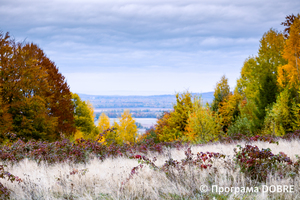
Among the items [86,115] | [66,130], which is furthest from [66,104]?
[86,115]

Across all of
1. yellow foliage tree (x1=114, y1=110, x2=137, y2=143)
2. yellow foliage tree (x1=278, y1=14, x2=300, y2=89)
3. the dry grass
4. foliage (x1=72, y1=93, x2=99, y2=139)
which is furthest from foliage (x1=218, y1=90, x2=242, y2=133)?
the dry grass

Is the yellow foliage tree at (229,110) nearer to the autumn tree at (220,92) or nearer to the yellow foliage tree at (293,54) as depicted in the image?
the autumn tree at (220,92)

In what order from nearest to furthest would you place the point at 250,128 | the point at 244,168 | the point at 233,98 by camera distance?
the point at 244,168
the point at 250,128
the point at 233,98

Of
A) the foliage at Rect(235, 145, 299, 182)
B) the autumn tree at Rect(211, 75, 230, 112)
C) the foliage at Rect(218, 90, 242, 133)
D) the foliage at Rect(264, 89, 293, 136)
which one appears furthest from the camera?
the autumn tree at Rect(211, 75, 230, 112)

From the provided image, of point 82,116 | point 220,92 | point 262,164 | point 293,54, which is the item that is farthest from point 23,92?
point 220,92

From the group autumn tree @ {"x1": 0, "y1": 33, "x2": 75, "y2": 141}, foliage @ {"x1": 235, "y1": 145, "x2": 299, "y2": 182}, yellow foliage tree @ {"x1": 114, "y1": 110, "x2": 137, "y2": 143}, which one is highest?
autumn tree @ {"x1": 0, "y1": 33, "x2": 75, "y2": 141}

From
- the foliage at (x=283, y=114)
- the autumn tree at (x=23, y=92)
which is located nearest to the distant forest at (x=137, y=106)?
the foliage at (x=283, y=114)

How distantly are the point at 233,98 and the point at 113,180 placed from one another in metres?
35.4

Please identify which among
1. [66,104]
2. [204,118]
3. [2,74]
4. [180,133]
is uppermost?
[2,74]

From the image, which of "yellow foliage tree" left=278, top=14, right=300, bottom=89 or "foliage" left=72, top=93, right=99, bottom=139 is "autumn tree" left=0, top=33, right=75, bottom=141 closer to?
"foliage" left=72, top=93, right=99, bottom=139

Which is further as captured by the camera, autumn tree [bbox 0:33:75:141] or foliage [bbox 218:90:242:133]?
foliage [bbox 218:90:242:133]

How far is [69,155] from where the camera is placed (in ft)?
25.2

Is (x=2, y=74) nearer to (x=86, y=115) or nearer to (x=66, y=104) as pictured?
(x=66, y=104)

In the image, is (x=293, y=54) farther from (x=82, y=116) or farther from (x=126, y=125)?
(x=126, y=125)
